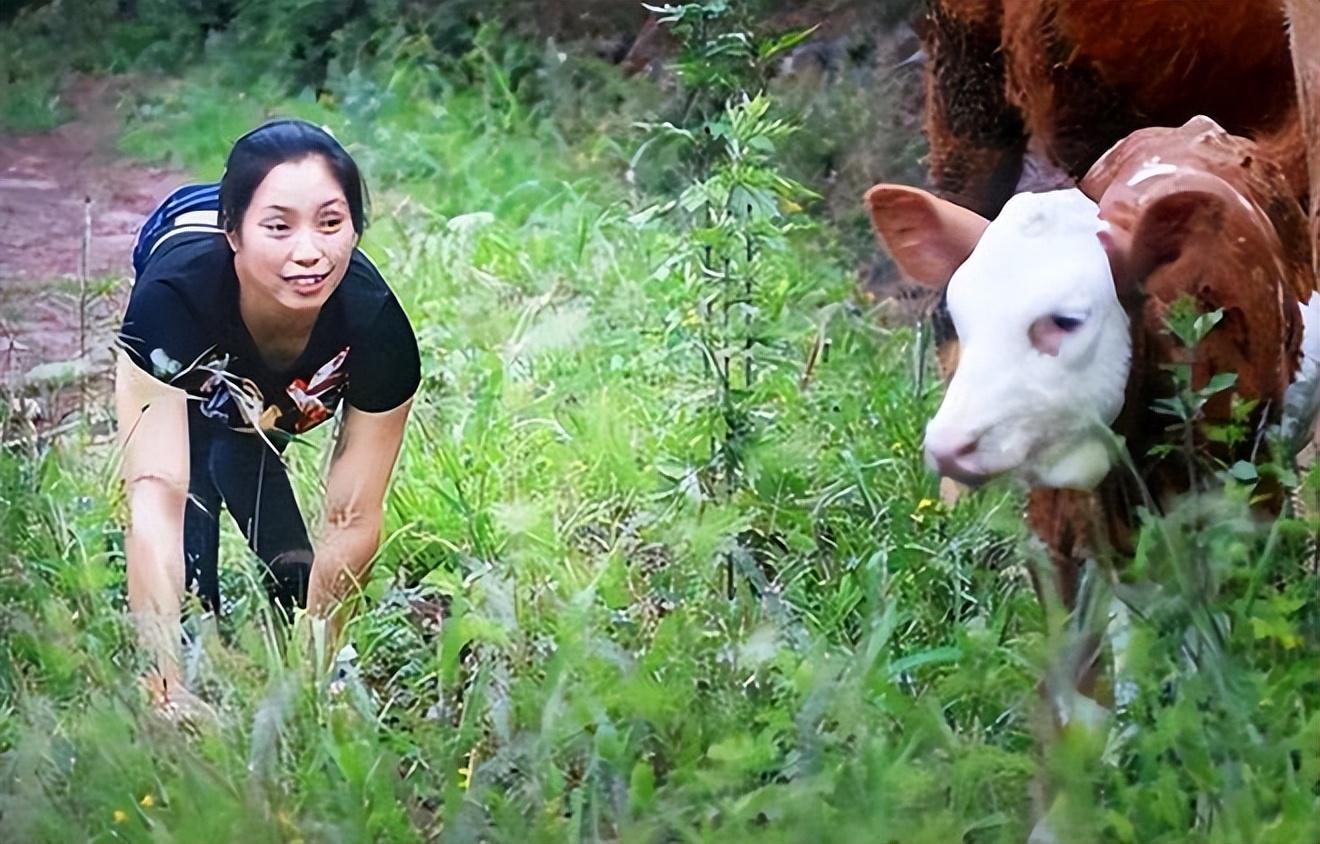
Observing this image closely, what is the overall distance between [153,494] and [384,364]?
379mm

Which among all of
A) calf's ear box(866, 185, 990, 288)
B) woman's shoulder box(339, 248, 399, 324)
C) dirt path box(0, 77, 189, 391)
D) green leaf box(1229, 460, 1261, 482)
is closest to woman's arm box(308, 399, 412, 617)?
woman's shoulder box(339, 248, 399, 324)

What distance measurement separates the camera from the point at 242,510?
2.32 m

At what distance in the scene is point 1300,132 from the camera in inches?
96.4

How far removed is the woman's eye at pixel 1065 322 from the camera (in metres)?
2.19

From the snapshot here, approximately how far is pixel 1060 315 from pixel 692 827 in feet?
2.76

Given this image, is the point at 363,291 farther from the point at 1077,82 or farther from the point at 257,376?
the point at 1077,82

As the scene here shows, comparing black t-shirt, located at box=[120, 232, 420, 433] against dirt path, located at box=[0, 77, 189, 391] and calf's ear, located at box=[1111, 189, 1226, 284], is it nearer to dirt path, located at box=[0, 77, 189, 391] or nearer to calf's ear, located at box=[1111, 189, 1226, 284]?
dirt path, located at box=[0, 77, 189, 391]

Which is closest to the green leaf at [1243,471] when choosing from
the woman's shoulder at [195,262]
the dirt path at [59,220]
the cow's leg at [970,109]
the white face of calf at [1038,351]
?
the white face of calf at [1038,351]

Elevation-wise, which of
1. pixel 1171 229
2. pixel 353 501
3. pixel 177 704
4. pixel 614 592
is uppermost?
pixel 1171 229

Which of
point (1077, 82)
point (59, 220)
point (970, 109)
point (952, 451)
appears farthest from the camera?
point (970, 109)

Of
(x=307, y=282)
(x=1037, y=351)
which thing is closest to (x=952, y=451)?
(x=1037, y=351)

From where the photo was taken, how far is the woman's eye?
2189 mm

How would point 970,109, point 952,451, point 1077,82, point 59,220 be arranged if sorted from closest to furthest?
1. point 952,451
2. point 59,220
3. point 1077,82
4. point 970,109

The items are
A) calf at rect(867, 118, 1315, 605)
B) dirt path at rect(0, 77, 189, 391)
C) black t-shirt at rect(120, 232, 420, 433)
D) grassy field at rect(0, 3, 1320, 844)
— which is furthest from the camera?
dirt path at rect(0, 77, 189, 391)
